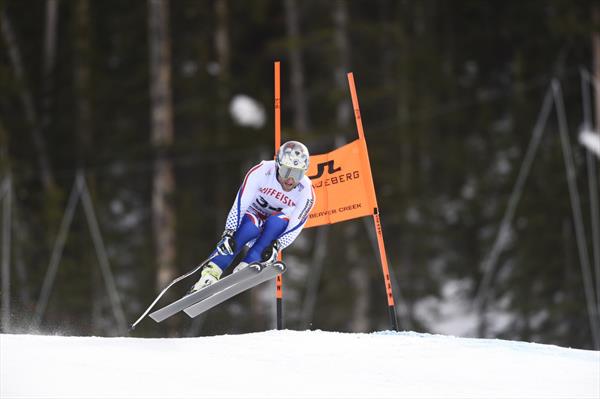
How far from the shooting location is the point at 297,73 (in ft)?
65.6

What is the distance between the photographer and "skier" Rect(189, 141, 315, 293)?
8.59m

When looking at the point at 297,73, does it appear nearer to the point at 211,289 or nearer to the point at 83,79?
the point at 83,79

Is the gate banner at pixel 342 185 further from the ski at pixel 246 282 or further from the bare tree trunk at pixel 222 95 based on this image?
the bare tree trunk at pixel 222 95

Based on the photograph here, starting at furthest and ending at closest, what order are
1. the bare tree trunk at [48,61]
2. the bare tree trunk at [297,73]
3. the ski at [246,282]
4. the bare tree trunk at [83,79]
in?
1. the bare tree trunk at [48,61]
2. the bare tree trunk at [83,79]
3. the bare tree trunk at [297,73]
4. the ski at [246,282]

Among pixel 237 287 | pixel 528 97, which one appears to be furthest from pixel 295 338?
pixel 528 97

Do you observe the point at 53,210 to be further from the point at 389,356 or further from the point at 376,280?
the point at 389,356

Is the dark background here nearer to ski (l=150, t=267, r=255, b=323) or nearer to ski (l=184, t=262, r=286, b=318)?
ski (l=184, t=262, r=286, b=318)

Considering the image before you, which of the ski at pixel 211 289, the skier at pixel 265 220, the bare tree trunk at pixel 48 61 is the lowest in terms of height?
the ski at pixel 211 289

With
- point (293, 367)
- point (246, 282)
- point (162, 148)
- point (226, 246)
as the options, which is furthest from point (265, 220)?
point (162, 148)

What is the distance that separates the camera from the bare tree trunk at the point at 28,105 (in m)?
21.0

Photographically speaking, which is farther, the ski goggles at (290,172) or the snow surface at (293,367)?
the ski goggles at (290,172)

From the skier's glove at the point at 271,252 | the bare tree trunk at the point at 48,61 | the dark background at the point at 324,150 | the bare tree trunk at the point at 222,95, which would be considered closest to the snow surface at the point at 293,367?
the skier's glove at the point at 271,252

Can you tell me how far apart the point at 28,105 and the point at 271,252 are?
45.9ft

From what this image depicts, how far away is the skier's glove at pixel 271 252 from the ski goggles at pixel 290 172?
55 cm
